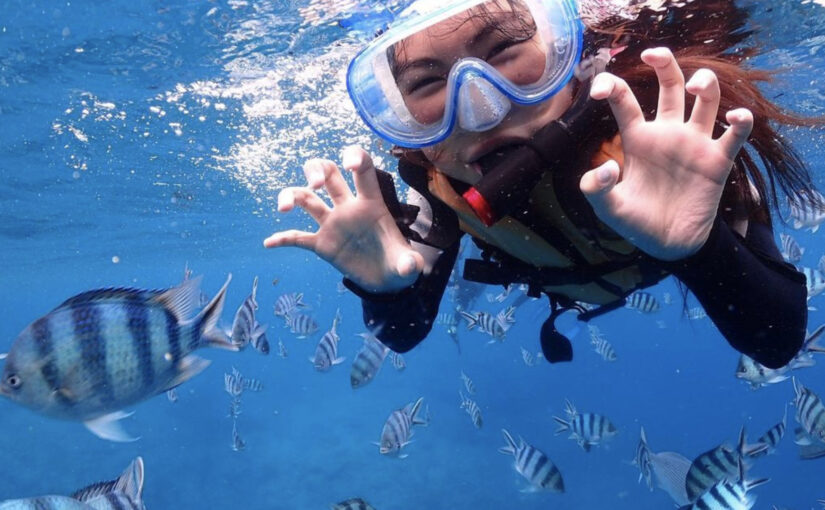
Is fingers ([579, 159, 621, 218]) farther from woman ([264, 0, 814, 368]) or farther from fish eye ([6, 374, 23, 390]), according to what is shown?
fish eye ([6, 374, 23, 390])

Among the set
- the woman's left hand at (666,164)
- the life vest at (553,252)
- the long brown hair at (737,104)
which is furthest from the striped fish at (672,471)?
the woman's left hand at (666,164)

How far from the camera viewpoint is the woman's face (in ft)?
9.11

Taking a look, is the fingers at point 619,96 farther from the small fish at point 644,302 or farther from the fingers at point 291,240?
the small fish at point 644,302

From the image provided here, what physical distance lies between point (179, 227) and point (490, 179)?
26.7 m

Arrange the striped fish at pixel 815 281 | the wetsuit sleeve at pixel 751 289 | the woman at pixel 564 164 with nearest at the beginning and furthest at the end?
the woman at pixel 564 164 → the wetsuit sleeve at pixel 751 289 → the striped fish at pixel 815 281

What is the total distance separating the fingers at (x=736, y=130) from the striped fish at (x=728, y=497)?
108 inches

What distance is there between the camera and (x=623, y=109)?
7.16 ft

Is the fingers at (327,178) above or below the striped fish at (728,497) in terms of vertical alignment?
above

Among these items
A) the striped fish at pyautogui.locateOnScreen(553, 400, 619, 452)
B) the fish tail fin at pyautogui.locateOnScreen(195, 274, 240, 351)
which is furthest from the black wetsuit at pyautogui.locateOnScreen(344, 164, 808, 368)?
the striped fish at pyautogui.locateOnScreen(553, 400, 619, 452)

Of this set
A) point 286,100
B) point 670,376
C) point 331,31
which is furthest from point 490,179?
point 670,376

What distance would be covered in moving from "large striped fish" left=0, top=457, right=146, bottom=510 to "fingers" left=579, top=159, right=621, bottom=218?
284cm

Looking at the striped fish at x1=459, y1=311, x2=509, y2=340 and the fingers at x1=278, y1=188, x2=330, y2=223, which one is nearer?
the fingers at x1=278, y1=188, x2=330, y2=223

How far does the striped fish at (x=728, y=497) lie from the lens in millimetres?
3682

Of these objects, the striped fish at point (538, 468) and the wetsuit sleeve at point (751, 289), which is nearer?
the wetsuit sleeve at point (751, 289)
